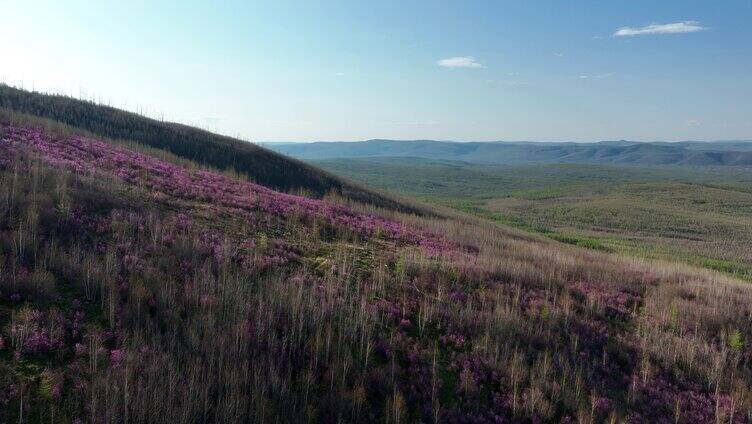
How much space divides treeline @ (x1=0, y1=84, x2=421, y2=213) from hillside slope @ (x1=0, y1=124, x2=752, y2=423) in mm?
19027

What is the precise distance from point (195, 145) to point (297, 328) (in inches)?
1194

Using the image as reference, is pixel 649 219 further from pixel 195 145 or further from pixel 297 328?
pixel 297 328

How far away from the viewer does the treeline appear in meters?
30.0

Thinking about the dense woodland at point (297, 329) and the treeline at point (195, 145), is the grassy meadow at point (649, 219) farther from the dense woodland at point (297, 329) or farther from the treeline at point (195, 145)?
the dense woodland at point (297, 329)

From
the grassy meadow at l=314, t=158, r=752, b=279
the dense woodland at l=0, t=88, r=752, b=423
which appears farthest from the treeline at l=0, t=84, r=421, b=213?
the grassy meadow at l=314, t=158, r=752, b=279

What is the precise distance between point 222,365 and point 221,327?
0.77 meters

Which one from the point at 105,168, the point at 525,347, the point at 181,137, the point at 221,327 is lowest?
the point at 525,347

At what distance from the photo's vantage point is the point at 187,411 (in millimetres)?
4574

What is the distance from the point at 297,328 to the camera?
21.9 ft

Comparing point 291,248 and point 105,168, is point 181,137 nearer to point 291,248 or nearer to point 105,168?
point 105,168

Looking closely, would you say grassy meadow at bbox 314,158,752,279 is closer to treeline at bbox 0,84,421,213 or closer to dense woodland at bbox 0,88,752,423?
treeline at bbox 0,84,421,213

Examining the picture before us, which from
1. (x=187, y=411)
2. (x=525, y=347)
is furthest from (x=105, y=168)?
(x=525, y=347)

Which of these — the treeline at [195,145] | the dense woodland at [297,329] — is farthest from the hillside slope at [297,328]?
the treeline at [195,145]

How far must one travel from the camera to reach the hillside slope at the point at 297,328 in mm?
5020
